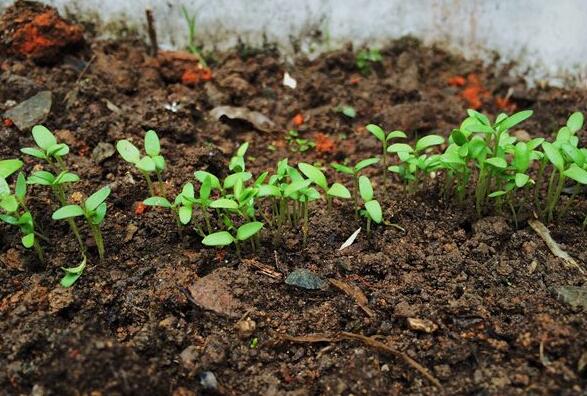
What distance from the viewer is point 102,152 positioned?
211 cm

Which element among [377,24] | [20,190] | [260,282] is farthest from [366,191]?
[377,24]

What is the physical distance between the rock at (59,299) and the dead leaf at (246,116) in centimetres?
100

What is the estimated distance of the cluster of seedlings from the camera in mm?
1706

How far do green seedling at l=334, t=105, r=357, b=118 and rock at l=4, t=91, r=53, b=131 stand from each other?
1132 mm

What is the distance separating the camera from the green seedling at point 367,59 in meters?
2.70

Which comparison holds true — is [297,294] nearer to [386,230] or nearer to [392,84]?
[386,230]

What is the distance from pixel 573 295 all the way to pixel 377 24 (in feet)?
5.09

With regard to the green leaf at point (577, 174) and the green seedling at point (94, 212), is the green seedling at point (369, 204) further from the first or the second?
the green seedling at point (94, 212)

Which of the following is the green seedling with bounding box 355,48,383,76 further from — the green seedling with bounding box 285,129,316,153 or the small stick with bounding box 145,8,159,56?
the small stick with bounding box 145,8,159,56

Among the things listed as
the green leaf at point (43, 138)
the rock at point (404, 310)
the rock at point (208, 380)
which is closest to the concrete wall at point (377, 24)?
the green leaf at point (43, 138)

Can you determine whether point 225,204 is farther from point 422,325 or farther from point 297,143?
point 297,143

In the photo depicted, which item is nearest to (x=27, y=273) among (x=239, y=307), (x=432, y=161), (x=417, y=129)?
(x=239, y=307)

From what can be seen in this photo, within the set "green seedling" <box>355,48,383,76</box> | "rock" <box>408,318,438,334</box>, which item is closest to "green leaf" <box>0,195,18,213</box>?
"rock" <box>408,318,438,334</box>

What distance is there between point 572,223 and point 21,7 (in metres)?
2.23
